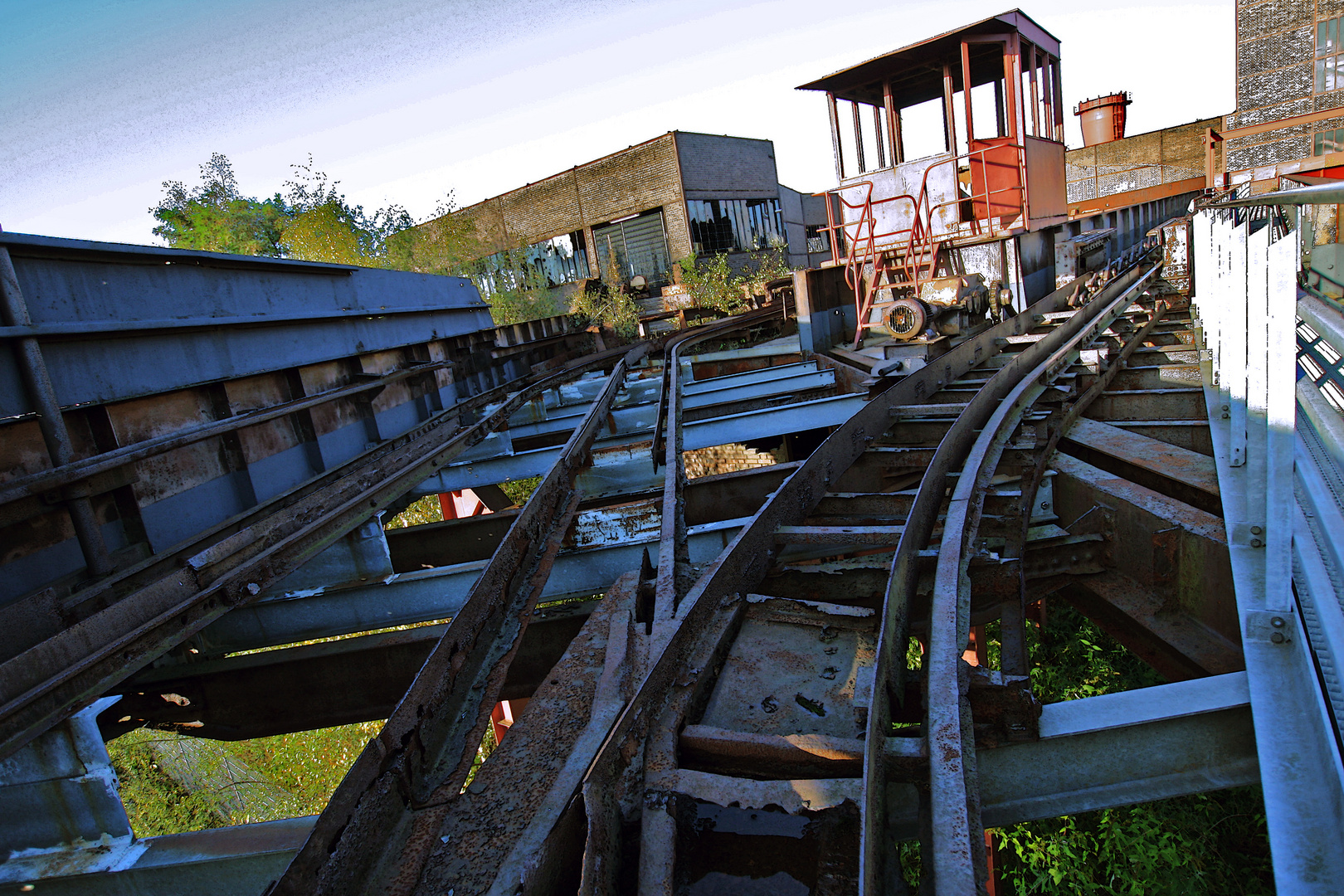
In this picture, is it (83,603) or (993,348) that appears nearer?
(83,603)

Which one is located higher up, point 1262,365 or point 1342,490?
point 1262,365

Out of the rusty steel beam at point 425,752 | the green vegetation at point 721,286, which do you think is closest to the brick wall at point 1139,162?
the green vegetation at point 721,286

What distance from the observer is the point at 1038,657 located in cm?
876

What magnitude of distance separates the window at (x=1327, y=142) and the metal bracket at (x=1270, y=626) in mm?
16912

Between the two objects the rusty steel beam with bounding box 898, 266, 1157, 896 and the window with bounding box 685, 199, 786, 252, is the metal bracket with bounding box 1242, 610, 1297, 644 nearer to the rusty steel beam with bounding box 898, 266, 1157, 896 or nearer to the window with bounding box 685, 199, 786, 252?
the rusty steel beam with bounding box 898, 266, 1157, 896

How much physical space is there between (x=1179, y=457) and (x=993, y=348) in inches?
142

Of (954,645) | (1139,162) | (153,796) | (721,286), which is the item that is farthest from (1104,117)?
(153,796)

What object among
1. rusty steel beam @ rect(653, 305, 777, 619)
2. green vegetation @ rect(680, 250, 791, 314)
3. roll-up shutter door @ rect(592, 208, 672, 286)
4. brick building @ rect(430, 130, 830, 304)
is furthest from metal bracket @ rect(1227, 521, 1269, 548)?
roll-up shutter door @ rect(592, 208, 672, 286)

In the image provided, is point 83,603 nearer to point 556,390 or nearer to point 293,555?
point 293,555

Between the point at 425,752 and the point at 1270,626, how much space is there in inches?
94.7

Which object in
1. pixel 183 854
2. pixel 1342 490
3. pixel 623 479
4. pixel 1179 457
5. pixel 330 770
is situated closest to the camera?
pixel 1342 490

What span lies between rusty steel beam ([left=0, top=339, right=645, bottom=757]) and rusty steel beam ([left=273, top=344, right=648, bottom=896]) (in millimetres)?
1183

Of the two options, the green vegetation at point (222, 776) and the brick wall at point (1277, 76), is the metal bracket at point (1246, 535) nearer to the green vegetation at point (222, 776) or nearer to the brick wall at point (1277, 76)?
the green vegetation at point (222, 776)

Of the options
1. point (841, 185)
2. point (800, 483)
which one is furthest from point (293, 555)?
point (841, 185)
